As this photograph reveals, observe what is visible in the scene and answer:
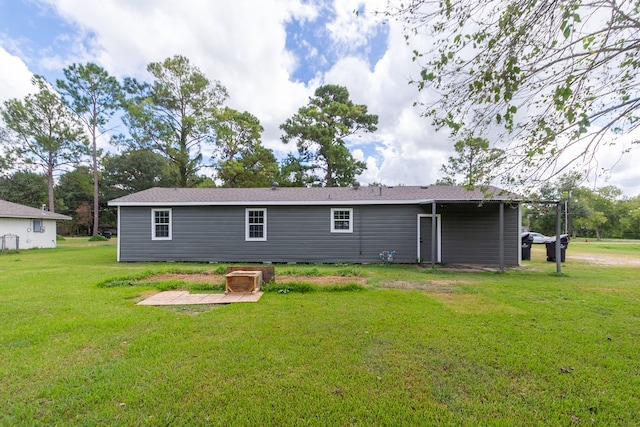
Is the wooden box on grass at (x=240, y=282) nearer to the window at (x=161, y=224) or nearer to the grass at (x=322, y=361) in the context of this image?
the grass at (x=322, y=361)

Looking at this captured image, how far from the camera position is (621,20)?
10.2 feet

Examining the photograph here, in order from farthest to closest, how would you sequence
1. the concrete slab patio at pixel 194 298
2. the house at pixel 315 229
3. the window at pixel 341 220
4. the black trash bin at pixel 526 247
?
the black trash bin at pixel 526 247
the window at pixel 341 220
the house at pixel 315 229
the concrete slab patio at pixel 194 298

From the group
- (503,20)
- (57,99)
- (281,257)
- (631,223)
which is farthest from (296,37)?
(631,223)

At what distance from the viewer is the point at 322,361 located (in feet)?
10.0

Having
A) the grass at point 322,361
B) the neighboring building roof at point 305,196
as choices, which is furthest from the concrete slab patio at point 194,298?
the neighboring building roof at point 305,196

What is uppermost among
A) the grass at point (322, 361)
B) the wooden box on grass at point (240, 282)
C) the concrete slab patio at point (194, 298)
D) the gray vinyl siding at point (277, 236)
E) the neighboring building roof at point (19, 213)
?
the neighboring building roof at point (19, 213)

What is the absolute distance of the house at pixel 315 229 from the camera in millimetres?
11141

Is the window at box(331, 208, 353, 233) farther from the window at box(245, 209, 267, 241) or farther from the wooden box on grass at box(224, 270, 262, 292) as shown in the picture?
the wooden box on grass at box(224, 270, 262, 292)

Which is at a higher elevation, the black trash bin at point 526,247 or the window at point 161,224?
the window at point 161,224

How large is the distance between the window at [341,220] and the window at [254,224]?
283cm

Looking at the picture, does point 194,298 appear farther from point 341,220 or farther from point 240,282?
point 341,220

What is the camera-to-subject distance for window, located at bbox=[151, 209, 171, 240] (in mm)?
11727

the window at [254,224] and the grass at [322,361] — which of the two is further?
the window at [254,224]

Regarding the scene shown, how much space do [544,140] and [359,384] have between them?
3.39 meters
